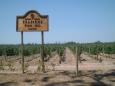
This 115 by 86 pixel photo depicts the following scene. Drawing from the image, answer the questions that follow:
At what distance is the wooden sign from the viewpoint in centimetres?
1371

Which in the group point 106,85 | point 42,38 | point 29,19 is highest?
point 29,19

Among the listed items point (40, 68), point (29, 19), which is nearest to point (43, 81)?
point (40, 68)

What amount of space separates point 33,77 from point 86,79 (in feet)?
8.30

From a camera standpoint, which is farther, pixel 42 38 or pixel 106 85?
pixel 42 38

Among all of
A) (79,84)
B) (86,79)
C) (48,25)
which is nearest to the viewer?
(79,84)

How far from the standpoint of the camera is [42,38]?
13.8 metres

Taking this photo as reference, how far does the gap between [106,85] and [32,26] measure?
18.4 feet

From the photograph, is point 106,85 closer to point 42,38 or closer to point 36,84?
point 36,84

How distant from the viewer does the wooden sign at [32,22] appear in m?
13.7

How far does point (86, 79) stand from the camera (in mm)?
11086

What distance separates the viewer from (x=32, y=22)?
1379 cm

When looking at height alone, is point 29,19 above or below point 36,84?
above

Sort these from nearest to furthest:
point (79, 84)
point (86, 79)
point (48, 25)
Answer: point (79, 84), point (86, 79), point (48, 25)

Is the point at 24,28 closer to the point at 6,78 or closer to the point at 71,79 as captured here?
the point at 6,78
